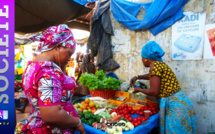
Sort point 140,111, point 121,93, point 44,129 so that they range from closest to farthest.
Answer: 1. point 44,129
2. point 140,111
3. point 121,93

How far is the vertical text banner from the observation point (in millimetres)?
2005

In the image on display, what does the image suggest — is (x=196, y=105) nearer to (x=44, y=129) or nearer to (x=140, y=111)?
(x=140, y=111)

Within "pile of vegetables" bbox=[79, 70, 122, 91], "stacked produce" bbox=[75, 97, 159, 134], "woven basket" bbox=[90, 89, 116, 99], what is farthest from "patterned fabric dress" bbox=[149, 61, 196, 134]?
"woven basket" bbox=[90, 89, 116, 99]

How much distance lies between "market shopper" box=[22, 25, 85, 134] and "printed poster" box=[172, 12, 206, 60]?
2.49m

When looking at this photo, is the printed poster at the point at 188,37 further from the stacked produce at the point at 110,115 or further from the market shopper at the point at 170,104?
Result: the stacked produce at the point at 110,115

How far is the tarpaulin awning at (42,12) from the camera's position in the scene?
317cm

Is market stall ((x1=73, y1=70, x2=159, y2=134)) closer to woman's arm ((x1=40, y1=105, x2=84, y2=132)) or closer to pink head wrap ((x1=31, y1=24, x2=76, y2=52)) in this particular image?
woman's arm ((x1=40, y1=105, x2=84, y2=132))

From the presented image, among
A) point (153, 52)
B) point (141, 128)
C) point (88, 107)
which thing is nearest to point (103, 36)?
point (153, 52)

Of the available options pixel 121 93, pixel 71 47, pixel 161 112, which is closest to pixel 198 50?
pixel 161 112

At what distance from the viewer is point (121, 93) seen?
3.41 meters

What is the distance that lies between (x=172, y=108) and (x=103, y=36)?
8.62ft

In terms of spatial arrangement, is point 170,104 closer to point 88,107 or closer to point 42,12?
point 88,107

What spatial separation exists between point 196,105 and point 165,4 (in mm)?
2064

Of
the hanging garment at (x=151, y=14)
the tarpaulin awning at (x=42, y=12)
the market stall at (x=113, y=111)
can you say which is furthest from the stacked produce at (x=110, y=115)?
the tarpaulin awning at (x=42, y=12)
